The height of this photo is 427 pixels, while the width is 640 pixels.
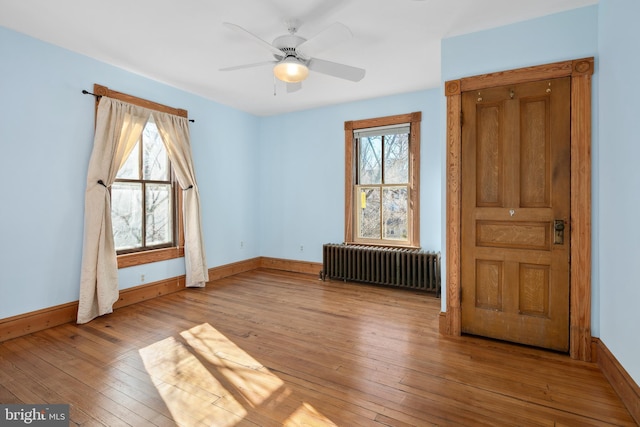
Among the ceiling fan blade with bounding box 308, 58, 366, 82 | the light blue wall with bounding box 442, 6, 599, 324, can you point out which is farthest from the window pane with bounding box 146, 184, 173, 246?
the light blue wall with bounding box 442, 6, 599, 324

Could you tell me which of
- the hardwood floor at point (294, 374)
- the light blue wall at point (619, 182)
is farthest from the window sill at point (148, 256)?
the light blue wall at point (619, 182)

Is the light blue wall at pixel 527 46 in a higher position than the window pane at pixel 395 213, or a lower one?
higher

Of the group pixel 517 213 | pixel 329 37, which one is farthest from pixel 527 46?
pixel 329 37

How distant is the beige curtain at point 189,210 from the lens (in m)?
4.52

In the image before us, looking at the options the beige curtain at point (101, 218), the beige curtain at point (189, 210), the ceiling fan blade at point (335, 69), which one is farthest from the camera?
the beige curtain at point (189, 210)

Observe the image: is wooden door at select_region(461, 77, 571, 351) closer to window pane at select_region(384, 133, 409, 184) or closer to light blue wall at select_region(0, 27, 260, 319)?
window pane at select_region(384, 133, 409, 184)

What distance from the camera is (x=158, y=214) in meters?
4.49

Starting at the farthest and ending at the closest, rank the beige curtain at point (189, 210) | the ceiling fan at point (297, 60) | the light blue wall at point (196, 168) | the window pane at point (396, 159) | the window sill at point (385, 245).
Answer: the window pane at point (396, 159) → the window sill at point (385, 245) → the beige curtain at point (189, 210) → the light blue wall at point (196, 168) → the ceiling fan at point (297, 60)

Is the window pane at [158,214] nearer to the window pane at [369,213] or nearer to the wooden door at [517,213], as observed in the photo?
the window pane at [369,213]

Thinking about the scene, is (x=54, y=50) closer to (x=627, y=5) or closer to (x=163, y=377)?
(x=163, y=377)

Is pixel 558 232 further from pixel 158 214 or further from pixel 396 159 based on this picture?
pixel 158 214

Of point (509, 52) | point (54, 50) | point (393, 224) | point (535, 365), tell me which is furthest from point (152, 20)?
point (535, 365)

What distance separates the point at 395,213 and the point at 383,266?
88cm

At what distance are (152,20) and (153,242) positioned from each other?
109 inches
